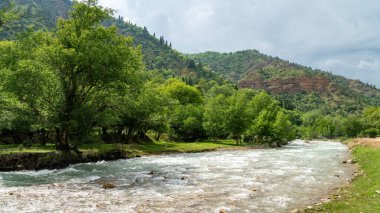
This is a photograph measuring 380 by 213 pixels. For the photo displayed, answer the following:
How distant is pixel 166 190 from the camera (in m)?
23.5

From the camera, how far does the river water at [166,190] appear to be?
60.5ft

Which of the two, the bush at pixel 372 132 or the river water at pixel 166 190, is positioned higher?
the bush at pixel 372 132

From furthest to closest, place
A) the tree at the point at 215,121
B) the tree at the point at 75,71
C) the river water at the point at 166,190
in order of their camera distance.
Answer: the tree at the point at 215,121 < the tree at the point at 75,71 < the river water at the point at 166,190

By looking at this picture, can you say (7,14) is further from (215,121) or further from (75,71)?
(215,121)

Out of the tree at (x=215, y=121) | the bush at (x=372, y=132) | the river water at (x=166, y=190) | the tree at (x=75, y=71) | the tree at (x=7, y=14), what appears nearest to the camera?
the river water at (x=166, y=190)

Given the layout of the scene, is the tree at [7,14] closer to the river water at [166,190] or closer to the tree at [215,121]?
the river water at [166,190]

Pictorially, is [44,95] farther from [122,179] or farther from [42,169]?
[122,179]

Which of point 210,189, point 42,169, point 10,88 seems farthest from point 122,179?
point 10,88

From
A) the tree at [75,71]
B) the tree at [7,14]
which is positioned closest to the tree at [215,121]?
the tree at [75,71]

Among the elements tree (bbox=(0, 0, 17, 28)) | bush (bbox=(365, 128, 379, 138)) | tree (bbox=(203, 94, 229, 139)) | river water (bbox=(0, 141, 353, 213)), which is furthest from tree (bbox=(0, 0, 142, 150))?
bush (bbox=(365, 128, 379, 138))

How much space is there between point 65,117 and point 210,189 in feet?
69.7

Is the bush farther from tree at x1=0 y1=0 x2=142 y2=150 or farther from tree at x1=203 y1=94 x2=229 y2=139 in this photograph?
tree at x1=0 y1=0 x2=142 y2=150

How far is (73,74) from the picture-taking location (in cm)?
3759

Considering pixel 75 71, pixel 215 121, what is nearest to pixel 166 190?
pixel 75 71
